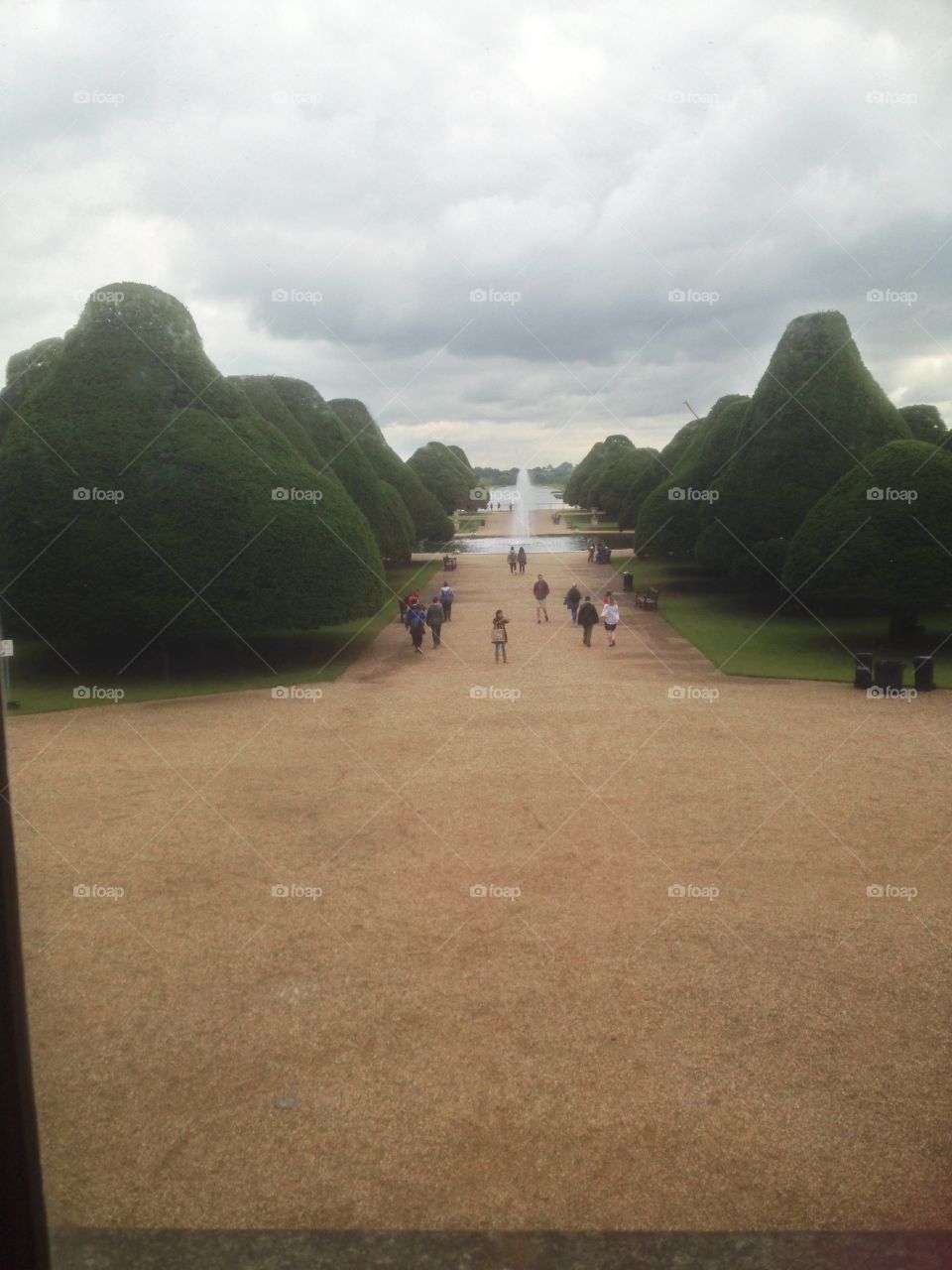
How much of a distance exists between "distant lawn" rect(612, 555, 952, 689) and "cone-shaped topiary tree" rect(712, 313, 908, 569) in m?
2.16

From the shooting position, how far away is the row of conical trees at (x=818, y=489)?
2012 centimetres

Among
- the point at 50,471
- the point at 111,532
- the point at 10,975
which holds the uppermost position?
the point at 50,471

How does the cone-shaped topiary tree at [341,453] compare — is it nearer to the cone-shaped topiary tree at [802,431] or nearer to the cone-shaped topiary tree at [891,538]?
the cone-shaped topiary tree at [802,431]

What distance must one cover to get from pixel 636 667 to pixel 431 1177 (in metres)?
15.5


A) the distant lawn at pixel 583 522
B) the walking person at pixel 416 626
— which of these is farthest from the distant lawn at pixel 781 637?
the distant lawn at pixel 583 522

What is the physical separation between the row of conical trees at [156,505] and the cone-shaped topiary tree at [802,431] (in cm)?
1314

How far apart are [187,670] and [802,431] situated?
19488 mm

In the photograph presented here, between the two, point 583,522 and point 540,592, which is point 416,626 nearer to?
point 540,592

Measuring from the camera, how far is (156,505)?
1833cm

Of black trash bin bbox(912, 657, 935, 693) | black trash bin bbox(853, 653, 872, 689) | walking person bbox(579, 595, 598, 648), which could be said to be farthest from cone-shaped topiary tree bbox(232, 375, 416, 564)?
black trash bin bbox(912, 657, 935, 693)

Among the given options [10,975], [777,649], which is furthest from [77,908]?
[777,649]

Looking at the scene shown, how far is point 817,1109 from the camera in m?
5.50

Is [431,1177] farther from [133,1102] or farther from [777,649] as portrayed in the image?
[777,649]

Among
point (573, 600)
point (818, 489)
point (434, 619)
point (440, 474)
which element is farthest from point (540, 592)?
point (440, 474)
